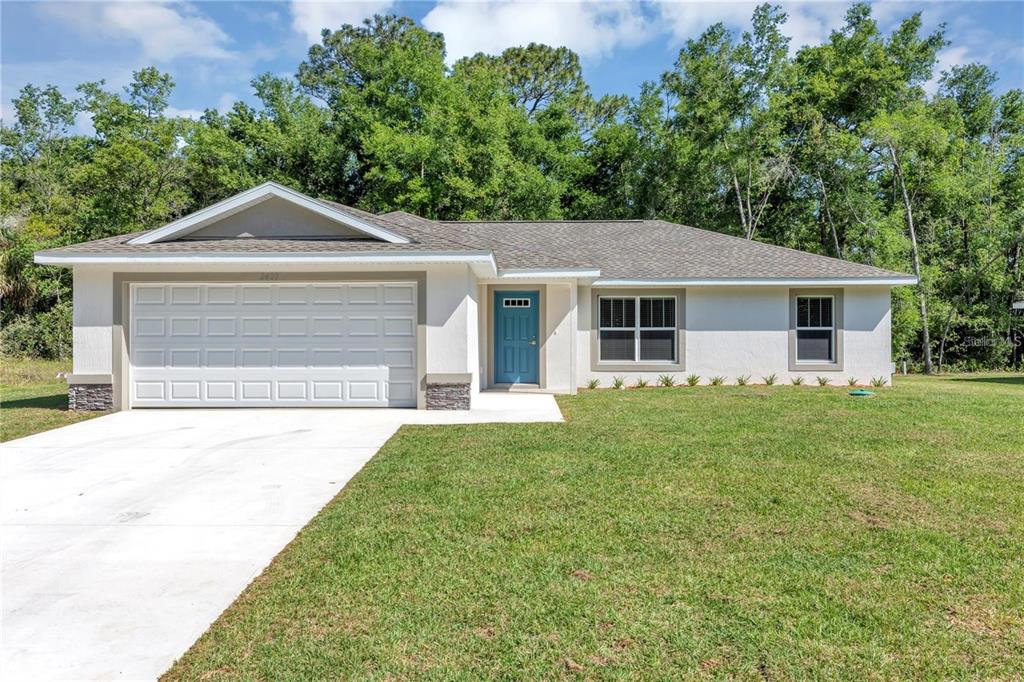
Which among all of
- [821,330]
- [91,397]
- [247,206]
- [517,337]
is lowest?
[91,397]

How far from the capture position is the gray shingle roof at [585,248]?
10795mm

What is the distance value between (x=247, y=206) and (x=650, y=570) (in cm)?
1022

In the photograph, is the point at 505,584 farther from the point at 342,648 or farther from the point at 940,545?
the point at 940,545

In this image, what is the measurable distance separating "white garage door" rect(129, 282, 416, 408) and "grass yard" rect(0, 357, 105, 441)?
54.4 inches

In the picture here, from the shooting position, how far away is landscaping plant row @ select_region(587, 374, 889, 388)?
15008 millimetres

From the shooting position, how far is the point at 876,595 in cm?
354

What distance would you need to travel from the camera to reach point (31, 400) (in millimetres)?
12820

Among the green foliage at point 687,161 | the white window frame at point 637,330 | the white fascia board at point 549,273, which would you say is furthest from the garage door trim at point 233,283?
the green foliage at point 687,161

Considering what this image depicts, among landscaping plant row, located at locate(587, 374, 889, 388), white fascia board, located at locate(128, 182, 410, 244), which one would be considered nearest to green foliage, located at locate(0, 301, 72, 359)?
white fascia board, located at locate(128, 182, 410, 244)

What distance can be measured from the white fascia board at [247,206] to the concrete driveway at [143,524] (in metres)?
3.42

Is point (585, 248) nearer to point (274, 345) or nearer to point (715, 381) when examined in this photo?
point (715, 381)

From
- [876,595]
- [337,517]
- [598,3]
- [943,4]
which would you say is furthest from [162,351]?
[943,4]

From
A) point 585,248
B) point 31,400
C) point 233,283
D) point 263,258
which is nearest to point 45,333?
point 31,400

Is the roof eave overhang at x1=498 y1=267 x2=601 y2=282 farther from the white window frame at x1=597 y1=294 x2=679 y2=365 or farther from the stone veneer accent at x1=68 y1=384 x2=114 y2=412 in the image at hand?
the stone veneer accent at x1=68 y1=384 x2=114 y2=412
